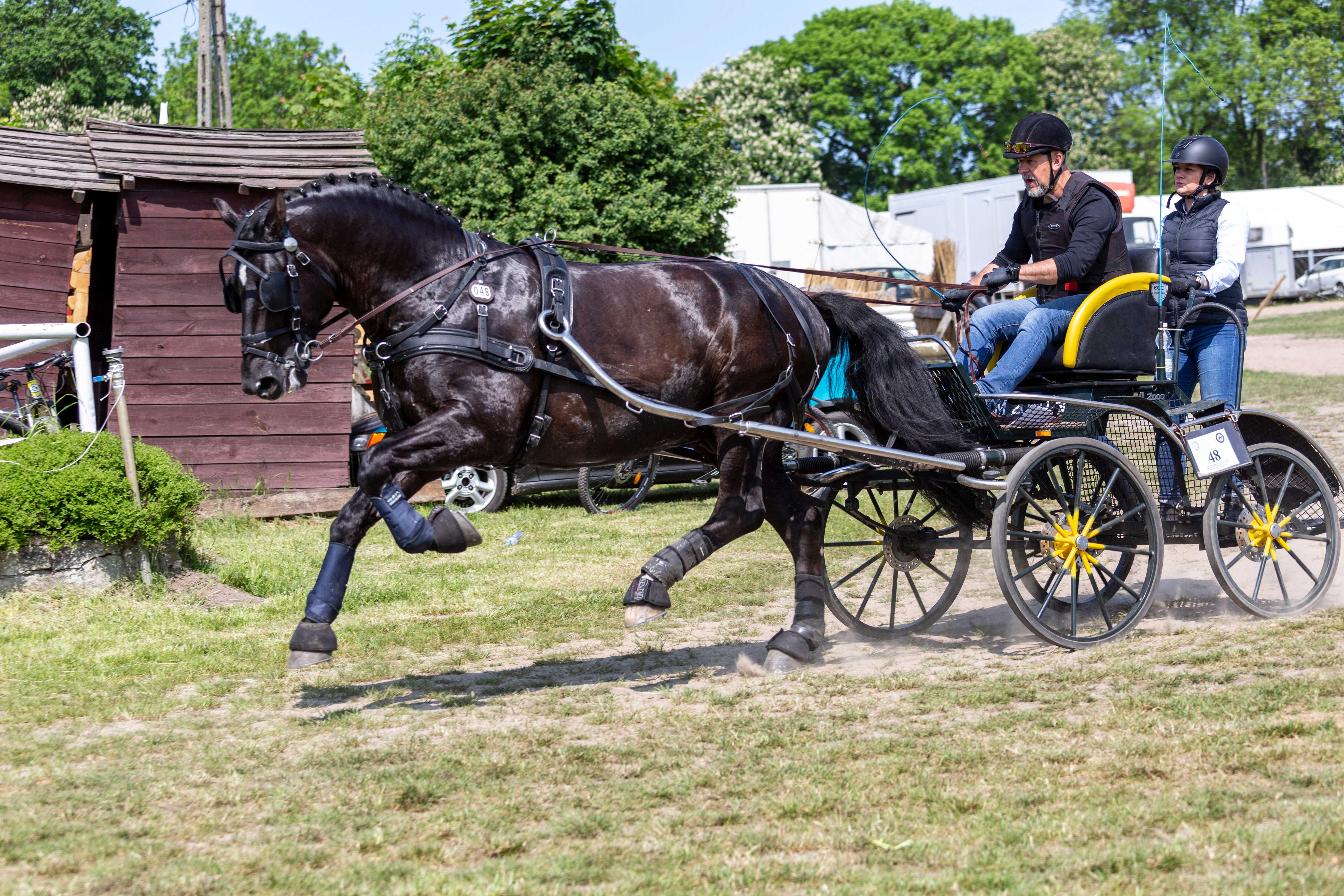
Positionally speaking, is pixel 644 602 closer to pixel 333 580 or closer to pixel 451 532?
pixel 451 532

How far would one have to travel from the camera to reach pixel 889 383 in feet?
19.4

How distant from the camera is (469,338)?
5020 mm

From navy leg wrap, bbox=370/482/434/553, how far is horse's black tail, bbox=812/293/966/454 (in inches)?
88.6

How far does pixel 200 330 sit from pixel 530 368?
712cm

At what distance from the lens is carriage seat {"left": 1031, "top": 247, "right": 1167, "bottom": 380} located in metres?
5.84

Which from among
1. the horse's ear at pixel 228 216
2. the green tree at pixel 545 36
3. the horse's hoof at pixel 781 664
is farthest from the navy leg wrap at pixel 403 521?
the green tree at pixel 545 36

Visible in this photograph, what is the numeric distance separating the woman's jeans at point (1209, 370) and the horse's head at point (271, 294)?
409cm

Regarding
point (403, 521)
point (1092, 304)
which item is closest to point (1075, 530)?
point (1092, 304)

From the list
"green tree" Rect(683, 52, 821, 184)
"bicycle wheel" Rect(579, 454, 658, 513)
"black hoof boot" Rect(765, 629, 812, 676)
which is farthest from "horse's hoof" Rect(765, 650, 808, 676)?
"green tree" Rect(683, 52, 821, 184)

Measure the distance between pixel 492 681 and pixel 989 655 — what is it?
226 centimetres

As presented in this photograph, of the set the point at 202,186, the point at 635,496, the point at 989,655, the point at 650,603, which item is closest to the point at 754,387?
the point at 650,603

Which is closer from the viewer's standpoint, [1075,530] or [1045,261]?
[1075,530]

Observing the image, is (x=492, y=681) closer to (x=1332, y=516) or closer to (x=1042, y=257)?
(x=1042, y=257)

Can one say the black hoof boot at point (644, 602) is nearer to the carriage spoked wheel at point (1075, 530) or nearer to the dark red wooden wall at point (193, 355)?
the carriage spoked wheel at point (1075, 530)
